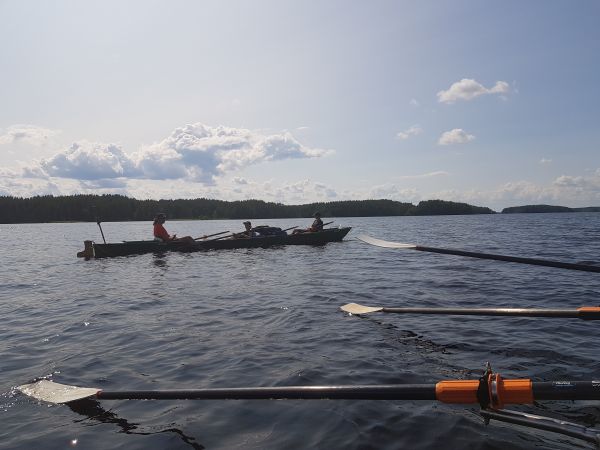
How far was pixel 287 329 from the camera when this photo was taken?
9.32m

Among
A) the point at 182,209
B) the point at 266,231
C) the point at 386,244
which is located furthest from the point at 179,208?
the point at 386,244

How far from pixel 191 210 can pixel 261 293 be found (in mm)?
145622

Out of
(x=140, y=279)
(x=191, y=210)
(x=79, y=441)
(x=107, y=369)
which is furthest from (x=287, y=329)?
(x=191, y=210)

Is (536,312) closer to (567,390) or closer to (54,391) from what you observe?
(567,390)

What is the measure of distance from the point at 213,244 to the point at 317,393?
79.5 feet

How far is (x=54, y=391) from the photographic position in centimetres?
604

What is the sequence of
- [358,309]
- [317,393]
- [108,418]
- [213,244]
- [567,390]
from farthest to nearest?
1. [213,244]
2. [358,309]
3. [108,418]
4. [317,393]
5. [567,390]

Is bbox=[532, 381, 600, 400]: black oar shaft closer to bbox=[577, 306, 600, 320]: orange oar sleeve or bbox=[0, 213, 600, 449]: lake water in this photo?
bbox=[0, 213, 600, 449]: lake water

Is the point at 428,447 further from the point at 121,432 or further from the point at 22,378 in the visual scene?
the point at 22,378

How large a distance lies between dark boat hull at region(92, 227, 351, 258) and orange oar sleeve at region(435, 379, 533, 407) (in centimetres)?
2426

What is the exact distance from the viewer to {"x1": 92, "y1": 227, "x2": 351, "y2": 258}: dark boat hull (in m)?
25.9

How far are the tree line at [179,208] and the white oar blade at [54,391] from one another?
128 metres

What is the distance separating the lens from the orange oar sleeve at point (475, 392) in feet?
12.0

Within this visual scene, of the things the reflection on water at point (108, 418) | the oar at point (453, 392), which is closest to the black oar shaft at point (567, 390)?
the oar at point (453, 392)
